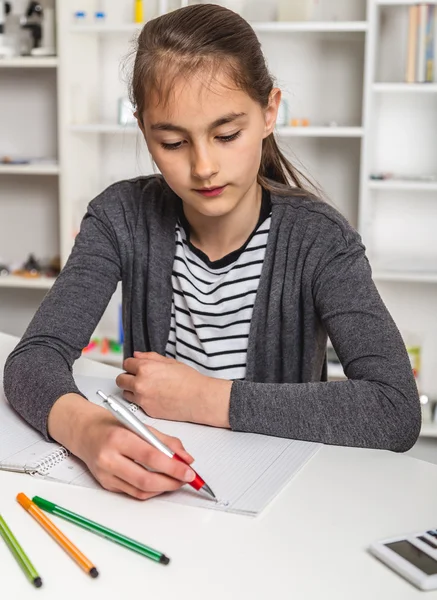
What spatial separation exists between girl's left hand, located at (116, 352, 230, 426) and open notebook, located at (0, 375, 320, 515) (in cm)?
1

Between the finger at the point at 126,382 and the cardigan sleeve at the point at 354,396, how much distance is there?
0.15m

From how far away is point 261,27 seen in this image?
2574 millimetres

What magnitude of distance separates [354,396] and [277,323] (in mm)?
296

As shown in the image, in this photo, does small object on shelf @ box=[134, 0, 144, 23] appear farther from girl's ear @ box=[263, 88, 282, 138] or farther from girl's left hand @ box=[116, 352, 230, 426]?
girl's left hand @ box=[116, 352, 230, 426]

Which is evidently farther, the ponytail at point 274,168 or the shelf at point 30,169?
the shelf at point 30,169

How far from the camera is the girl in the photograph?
104cm

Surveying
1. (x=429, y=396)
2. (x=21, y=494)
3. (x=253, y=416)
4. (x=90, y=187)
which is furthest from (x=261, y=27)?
(x=21, y=494)

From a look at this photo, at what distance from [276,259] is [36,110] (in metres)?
2.04

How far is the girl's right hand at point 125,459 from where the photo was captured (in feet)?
2.73

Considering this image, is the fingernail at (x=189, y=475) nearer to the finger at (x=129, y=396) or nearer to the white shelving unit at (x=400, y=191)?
the finger at (x=129, y=396)

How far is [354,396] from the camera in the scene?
42.1 inches

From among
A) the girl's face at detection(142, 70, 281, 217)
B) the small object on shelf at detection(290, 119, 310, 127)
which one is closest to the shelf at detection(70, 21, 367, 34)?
the small object on shelf at detection(290, 119, 310, 127)

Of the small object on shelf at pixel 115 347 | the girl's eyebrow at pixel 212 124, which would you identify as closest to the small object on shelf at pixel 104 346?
the small object on shelf at pixel 115 347

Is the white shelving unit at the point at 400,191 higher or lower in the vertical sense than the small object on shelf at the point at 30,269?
higher
